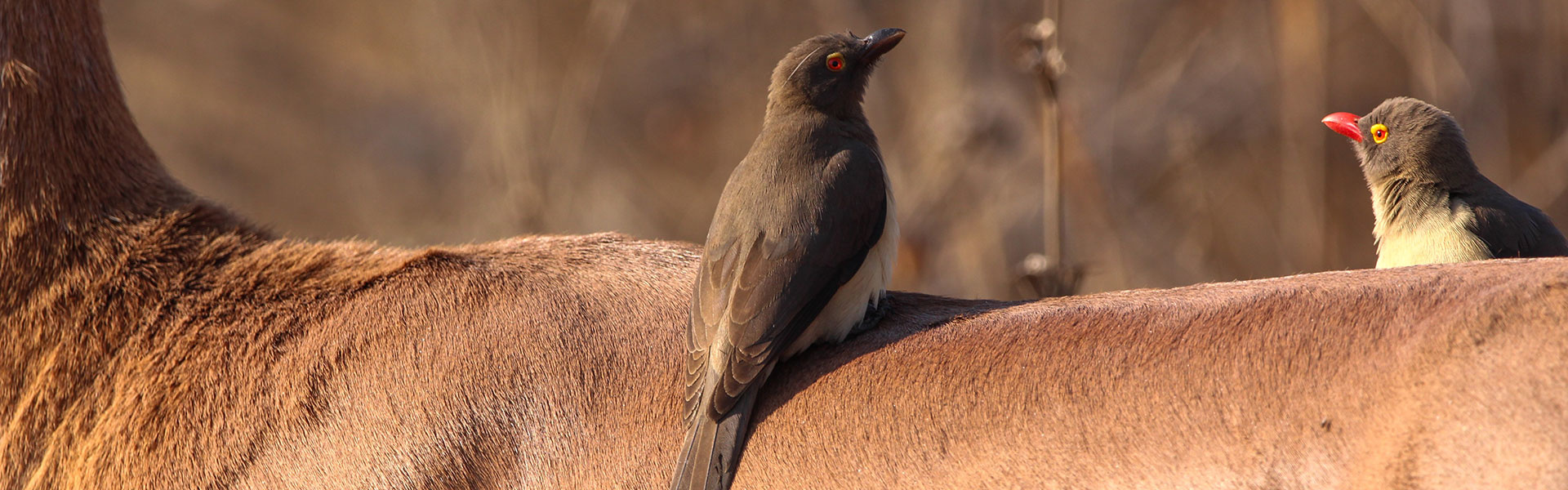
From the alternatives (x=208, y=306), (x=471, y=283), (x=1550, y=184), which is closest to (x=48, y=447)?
(x=208, y=306)

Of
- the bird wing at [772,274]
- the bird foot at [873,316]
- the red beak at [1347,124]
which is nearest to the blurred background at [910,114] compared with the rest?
the red beak at [1347,124]

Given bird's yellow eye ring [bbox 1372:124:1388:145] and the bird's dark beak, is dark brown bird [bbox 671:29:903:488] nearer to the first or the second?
the bird's dark beak

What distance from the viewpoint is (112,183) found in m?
3.47

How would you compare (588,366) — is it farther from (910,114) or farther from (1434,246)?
(910,114)

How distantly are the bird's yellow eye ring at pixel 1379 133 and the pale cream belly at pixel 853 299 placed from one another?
1.30 m

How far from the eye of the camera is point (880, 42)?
10.3ft

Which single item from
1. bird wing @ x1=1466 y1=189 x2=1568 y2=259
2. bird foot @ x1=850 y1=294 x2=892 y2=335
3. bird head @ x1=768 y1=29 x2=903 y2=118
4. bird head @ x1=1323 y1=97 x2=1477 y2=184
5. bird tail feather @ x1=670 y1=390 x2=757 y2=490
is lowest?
bird tail feather @ x1=670 y1=390 x2=757 y2=490

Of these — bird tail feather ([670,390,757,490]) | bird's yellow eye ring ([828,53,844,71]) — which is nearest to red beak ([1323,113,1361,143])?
bird's yellow eye ring ([828,53,844,71])

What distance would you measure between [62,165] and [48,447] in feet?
2.58

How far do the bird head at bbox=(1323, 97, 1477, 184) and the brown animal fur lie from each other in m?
0.66

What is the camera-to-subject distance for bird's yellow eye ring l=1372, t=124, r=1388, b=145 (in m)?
3.20

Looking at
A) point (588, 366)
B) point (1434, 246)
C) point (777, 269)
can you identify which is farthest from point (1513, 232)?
point (588, 366)

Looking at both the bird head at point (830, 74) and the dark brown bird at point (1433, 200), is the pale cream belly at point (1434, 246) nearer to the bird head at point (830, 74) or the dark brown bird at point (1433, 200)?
the dark brown bird at point (1433, 200)

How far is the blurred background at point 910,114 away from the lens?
7.39 m
